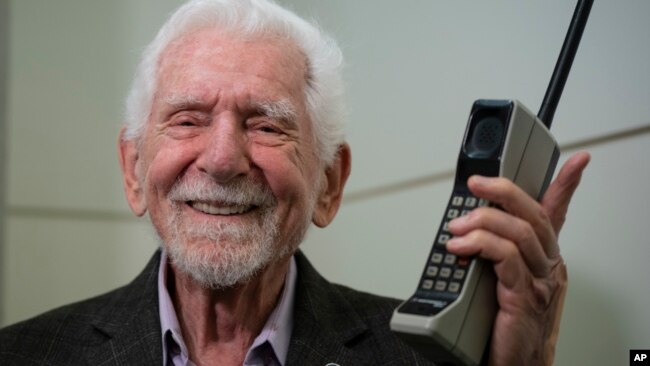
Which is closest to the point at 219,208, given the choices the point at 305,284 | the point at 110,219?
the point at 305,284

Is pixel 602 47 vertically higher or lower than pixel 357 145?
higher

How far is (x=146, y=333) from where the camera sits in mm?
1303

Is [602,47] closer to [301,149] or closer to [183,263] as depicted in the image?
[301,149]

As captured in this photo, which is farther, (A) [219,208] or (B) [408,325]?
(A) [219,208]

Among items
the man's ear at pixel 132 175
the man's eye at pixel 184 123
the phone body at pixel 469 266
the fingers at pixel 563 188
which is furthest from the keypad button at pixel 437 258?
the man's ear at pixel 132 175

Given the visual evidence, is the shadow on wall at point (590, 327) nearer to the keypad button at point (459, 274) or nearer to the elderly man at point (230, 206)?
the elderly man at point (230, 206)

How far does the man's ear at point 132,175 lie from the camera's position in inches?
53.1

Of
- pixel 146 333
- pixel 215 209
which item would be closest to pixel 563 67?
pixel 215 209

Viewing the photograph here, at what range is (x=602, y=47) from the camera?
120cm

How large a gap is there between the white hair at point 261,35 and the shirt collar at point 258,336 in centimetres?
26

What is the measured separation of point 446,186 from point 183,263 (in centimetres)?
51

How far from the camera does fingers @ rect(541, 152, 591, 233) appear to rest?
0.93 meters

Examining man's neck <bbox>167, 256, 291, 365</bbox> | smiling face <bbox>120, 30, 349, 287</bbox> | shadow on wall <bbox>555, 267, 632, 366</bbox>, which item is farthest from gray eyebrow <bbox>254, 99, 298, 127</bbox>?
shadow on wall <bbox>555, 267, 632, 366</bbox>

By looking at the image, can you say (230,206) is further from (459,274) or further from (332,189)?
(459,274)
